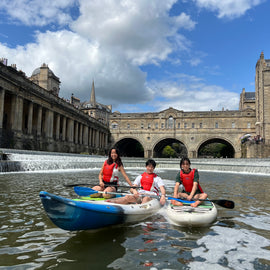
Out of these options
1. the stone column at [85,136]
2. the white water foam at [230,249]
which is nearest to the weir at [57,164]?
the white water foam at [230,249]

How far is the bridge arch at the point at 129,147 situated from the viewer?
5625cm

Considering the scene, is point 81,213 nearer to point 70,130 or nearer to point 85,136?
point 70,130

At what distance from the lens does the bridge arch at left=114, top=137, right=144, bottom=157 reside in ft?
185

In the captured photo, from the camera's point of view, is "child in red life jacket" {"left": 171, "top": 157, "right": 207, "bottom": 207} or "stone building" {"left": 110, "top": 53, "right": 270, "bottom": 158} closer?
"child in red life jacket" {"left": 171, "top": 157, "right": 207, "bottom": 207}

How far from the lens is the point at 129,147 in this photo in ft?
207

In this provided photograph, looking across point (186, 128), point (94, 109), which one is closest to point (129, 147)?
point (186, 128)

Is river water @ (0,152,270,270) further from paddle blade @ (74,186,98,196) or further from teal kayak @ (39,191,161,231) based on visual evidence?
paddle blade @ (74,186,98,196)

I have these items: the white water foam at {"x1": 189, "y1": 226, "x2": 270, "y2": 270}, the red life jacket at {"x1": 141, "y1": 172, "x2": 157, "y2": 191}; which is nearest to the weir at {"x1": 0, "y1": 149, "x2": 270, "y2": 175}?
the red life jacket at {"x1": 141, "y1": 172, "x2": 157, "y2": 191}

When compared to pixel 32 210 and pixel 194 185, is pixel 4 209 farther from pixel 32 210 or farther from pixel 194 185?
pixel 194 185

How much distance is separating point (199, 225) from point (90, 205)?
1.91 metres

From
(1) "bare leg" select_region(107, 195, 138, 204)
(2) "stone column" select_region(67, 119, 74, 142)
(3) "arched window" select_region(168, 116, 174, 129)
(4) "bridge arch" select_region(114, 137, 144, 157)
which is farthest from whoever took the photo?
(4) "bridge arch" select_region(114, 137, 144, 157)

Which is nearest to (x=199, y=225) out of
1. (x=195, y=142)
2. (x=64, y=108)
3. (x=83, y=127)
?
(x=64, y=108)

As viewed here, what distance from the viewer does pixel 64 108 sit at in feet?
116

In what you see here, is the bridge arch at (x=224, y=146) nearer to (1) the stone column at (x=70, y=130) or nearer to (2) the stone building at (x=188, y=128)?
(2) the stone building at (x=188, y=128)
